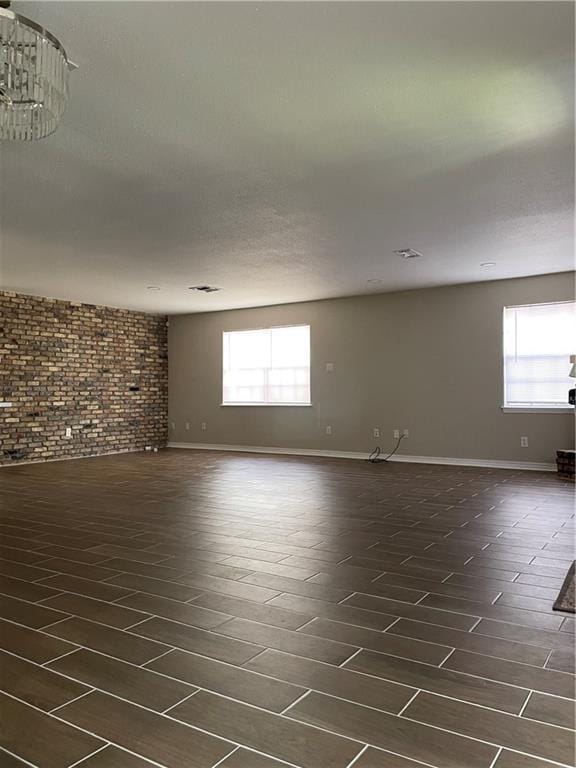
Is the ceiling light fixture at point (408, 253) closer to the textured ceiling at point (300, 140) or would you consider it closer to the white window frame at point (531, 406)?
the textured ceiling at point (300, 140)

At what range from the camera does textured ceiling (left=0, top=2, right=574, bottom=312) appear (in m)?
2.30

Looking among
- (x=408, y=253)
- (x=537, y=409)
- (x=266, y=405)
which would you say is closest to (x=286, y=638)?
(x=408, y=253)

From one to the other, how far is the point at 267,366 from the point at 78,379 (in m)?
2.95

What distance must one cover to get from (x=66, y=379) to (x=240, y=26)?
7258 mm

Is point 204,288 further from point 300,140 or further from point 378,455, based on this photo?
point 300,140

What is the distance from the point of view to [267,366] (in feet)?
31.2

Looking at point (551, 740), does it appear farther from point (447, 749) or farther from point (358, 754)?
point (358, 754)

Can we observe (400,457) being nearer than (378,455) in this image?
Yes

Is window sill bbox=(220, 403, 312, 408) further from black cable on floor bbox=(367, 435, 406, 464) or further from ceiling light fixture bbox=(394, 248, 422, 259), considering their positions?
ceiling light fixture bbox=(394, 248, 422, 259)

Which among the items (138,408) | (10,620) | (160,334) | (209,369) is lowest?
(10,620)

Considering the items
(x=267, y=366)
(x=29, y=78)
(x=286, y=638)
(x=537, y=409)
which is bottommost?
(x=286, y=638)

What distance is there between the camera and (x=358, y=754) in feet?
4.85

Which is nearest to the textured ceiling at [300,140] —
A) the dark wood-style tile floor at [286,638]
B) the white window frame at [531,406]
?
the white window frame at [531,406]

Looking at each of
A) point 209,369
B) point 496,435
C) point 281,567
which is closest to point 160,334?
point 209,369
